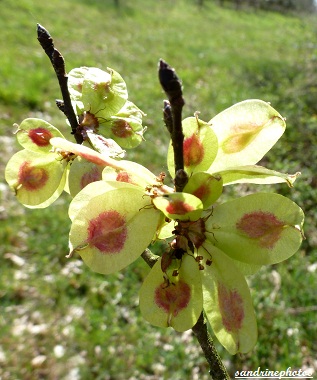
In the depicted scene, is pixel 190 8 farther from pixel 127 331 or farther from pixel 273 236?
pixel 273 236

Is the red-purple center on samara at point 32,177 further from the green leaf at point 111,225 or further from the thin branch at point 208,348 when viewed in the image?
the thin branch at point 208,348

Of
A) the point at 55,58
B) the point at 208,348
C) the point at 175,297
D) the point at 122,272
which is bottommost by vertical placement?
the point at 122,272

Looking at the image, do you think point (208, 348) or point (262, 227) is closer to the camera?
point (262, 227)

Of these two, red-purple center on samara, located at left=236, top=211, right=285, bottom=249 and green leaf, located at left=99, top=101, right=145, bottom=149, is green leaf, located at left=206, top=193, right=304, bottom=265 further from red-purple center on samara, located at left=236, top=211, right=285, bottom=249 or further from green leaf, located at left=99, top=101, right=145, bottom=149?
green leaf, located at left=99, top=101, right=145, bottom=149

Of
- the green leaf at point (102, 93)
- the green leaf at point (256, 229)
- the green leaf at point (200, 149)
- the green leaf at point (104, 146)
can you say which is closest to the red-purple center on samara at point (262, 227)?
the green leaf at point (256, 229)

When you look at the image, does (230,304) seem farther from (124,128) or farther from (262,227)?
(124,128)

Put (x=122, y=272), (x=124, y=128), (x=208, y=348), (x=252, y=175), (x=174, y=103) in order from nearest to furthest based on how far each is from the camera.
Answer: (x=174, y=103), (x=252, y=175), (x=208, y=348), (x=124, y=128), (x=122, y=272)

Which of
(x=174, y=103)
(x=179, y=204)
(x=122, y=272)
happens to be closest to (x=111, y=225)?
(x=179, y=204)

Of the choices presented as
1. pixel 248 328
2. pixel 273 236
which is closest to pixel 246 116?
pixel 273 236
